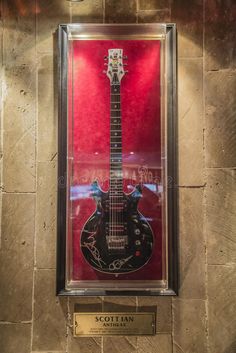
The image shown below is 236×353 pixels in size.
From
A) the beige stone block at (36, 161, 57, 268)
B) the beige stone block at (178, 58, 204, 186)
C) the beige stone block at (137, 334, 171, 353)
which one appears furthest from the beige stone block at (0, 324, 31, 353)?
the beige stone block at (178, 58, 204, 186)

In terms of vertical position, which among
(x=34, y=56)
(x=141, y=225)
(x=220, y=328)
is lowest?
(x=220, y=328)

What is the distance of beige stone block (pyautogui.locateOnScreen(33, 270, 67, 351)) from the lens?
201cm

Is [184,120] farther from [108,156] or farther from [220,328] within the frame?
[220,328]

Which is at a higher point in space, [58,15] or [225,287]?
[58,15]

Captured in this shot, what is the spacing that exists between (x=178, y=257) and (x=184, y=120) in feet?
2.71

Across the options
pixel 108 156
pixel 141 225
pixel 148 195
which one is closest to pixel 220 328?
pixel 141 225

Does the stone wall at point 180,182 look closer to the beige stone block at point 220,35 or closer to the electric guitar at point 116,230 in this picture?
the beige stone block at point 220,35

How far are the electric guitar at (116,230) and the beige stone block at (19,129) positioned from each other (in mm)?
437

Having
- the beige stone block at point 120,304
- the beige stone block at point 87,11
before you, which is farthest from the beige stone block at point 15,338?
the beige stone block at point 87,11

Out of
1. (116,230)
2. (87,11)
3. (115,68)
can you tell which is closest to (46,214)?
(116,230)

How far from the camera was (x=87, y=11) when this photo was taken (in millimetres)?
2119

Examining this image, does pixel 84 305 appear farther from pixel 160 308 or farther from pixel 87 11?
pixel 87 11

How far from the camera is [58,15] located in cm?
212

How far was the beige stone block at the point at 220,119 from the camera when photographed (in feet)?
6.76
